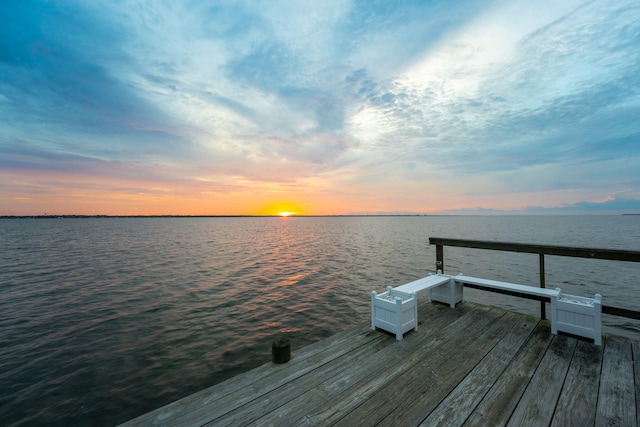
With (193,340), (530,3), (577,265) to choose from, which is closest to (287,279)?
(193,340)

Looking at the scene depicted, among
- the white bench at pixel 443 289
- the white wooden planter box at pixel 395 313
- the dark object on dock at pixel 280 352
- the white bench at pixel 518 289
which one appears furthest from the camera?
the white bench at pixel 443 289

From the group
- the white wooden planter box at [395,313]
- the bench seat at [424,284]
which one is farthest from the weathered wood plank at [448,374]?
the bench seat at [424,284]

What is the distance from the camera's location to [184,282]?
45.1 ft

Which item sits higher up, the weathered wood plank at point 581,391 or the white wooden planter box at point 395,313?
the white wooden planter box at point 395,313

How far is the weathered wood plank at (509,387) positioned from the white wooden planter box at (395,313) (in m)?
1.52

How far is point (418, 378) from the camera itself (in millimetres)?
3352

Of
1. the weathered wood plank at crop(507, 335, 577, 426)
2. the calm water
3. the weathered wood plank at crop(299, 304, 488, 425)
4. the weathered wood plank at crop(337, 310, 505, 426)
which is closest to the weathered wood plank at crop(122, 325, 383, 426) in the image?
the weathered wood plank at crop(299, 304, 488, 425)

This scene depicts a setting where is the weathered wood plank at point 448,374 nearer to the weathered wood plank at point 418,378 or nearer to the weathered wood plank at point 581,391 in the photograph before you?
the weathered wood plank at point 418,378

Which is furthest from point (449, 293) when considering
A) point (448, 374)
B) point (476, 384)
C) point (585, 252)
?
point (476, 384)

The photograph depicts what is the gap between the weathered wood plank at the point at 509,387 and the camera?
8.64 feet

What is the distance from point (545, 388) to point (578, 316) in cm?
210

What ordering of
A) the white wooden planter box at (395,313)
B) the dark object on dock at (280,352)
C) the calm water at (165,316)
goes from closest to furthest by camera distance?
the dark object on dock at (280,352) → the white wooden planter box at (395,313) → the calm water at (165,316)

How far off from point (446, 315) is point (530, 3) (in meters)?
10.2

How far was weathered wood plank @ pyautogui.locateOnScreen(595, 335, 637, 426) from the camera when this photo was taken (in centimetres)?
260
